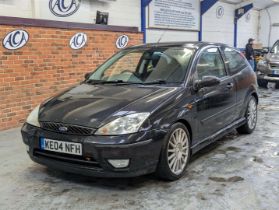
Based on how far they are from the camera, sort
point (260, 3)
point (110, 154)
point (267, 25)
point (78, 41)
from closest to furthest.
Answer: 1. point (110, 154)
2. point (78, 41)
3. point (260, 3)
4. point (267, 25)

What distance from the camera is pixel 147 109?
3.55 meters

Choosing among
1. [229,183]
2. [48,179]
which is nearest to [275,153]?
[229,183]

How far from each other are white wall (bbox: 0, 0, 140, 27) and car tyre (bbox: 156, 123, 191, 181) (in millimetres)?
4508

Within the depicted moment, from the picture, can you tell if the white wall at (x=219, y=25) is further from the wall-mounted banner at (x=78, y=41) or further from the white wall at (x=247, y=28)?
the wall-mounted banner at (x=78, y=41)

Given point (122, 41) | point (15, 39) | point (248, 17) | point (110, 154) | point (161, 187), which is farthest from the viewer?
point (248, 17)

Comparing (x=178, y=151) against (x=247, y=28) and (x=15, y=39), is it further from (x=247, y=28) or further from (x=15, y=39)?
(x=247, y=28)

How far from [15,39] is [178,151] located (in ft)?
12.6

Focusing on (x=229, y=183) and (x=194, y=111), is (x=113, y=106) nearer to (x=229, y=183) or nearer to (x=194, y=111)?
(x=194, y=111)

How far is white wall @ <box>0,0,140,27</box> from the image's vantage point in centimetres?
702

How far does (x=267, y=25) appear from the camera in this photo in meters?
19.1

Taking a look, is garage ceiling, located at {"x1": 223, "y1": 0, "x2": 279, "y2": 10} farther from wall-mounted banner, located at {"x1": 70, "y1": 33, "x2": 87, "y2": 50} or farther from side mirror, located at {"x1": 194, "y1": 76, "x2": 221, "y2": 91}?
side mirror, located at {"x1": 194, "y1": 76, "x2": 221, "y2": 91}

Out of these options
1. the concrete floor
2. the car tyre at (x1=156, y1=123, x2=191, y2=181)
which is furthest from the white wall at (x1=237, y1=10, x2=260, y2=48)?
the car tyre at (x1=156, y1=123, x2=191, y2=181)

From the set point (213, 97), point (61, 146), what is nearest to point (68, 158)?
point (61, 146)

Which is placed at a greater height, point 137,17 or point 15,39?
point 137,17
